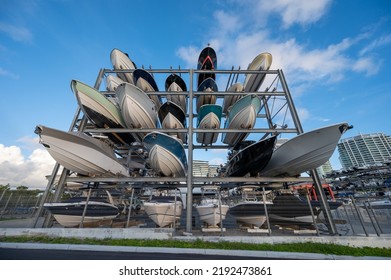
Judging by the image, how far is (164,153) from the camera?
24.4 ft

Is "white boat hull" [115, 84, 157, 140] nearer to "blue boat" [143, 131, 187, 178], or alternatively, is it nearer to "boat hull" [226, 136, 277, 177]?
"blue boat" [143, 131, 187, 178]

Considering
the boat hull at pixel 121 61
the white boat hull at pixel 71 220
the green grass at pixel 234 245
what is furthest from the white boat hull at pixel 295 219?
the boat hull at pixel 121 61

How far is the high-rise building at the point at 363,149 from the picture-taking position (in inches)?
2308

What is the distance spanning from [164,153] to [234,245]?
14.4ft

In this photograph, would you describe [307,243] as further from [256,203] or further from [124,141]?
[124,141]

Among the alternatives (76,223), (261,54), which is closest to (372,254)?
(76,223)

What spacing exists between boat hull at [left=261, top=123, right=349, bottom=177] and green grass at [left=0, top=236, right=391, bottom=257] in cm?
331

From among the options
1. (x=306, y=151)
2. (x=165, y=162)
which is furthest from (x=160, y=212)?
(x=306, y=151)

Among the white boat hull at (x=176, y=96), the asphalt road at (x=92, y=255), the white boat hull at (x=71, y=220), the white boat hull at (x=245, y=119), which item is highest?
the white boat hull at (x=176, y=96)

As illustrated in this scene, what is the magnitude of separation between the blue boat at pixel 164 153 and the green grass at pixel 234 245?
10.7 feet

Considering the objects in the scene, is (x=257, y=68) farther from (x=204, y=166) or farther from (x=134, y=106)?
(x=204, y=166)

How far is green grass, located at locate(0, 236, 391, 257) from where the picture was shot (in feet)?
13.9

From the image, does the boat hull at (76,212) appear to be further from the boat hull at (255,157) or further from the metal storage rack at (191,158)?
the boat hull at (255,157)

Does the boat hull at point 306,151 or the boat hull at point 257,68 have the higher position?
the boat hull at point 257,68
